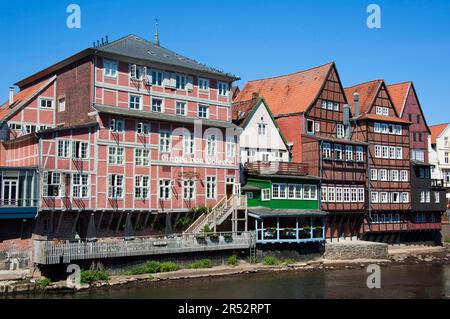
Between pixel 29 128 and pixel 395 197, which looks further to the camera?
pixel 395 197

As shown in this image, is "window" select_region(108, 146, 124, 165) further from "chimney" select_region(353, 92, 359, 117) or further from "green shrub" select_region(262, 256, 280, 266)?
"chimney" select_region(353, 92, 359, 117)

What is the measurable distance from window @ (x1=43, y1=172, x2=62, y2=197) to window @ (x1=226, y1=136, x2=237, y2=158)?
14.8 metres

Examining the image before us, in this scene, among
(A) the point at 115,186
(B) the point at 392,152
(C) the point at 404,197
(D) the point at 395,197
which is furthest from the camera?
(C) the point at 404,197

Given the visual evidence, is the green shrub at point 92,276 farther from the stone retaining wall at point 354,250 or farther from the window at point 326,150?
the window at point 326,150

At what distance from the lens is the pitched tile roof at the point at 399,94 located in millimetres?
67125

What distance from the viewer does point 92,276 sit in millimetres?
36812

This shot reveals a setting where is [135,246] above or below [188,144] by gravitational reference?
below

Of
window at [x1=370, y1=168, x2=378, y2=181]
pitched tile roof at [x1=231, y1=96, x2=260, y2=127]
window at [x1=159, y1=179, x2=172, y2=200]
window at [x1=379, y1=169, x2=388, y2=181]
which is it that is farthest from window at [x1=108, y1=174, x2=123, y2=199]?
window at [x1=379, y1=169, x2=388, y2=181]

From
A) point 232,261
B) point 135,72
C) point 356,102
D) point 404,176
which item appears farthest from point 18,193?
point 404,176

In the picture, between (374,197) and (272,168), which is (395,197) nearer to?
(374,197)

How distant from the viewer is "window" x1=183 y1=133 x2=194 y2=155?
4666 centimetres

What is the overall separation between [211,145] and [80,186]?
11.7m
